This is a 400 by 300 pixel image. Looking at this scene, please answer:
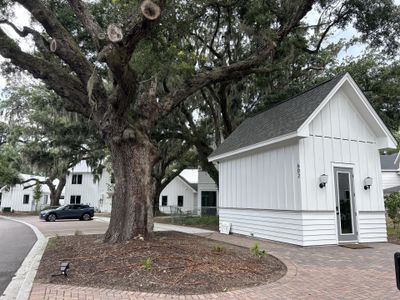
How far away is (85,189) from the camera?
134ft

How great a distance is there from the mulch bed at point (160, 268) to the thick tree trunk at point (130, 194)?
45 cm

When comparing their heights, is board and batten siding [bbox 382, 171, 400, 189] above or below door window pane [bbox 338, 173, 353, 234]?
above

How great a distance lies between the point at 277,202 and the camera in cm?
1042

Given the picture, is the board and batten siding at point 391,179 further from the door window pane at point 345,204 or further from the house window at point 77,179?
the house window at point 77,179

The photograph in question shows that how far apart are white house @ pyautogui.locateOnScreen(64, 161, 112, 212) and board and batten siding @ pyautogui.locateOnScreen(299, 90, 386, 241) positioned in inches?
1323

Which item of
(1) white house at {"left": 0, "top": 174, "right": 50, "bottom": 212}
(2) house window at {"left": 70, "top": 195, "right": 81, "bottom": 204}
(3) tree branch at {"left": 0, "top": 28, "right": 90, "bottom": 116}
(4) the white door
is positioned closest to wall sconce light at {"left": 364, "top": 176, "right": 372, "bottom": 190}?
(4) the white door

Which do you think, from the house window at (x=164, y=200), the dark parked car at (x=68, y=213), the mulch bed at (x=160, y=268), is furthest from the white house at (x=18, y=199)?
the mulch bed at (x=160, y=268)

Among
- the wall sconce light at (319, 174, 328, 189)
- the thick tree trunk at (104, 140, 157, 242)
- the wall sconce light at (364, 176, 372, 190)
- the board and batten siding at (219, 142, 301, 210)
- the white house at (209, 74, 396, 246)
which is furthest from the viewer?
the wall sconce light at (364, 176, 372, 190)

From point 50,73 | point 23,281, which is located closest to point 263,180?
point 50,73

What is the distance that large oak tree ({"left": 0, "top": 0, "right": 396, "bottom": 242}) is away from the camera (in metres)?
7.55

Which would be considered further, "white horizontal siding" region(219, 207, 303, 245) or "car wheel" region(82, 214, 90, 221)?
"car wheel" region(82, 214, 90, 221)

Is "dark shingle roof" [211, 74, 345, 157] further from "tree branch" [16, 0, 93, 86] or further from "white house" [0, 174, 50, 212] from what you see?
"white house" [0, 174, 50, 212]

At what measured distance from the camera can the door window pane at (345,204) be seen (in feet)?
33.3

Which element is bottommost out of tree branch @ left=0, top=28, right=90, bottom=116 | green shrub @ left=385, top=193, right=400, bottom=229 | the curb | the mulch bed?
the curb
